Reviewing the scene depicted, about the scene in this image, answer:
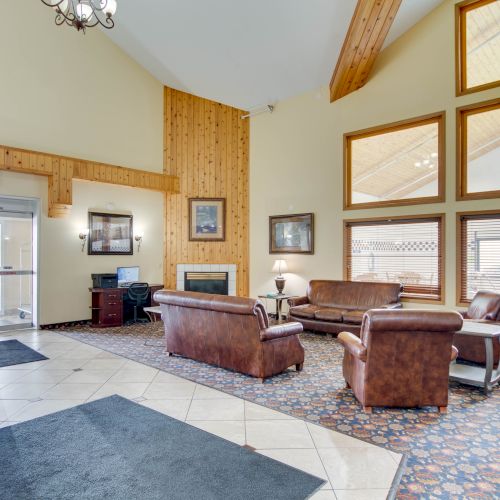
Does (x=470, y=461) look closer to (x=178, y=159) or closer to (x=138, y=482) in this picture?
(x=138, y=482)

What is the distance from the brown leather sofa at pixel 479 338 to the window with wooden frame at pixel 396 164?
1779mm

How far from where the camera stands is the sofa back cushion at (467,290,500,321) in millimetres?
4840

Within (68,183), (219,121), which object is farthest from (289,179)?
(68,183)

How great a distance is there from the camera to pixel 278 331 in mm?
4105

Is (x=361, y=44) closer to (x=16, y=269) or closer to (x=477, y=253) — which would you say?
(x=477, y=253)

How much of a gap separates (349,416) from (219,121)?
735cm

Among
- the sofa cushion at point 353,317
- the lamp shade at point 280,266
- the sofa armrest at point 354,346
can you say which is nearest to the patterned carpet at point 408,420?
the sofa armrest at point 354,346

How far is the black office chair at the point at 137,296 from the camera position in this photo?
743 centimetres

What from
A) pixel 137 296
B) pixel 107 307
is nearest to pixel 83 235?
pixel 107 307

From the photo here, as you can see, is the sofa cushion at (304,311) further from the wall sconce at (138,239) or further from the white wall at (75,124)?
the wall sconce at (138,239)

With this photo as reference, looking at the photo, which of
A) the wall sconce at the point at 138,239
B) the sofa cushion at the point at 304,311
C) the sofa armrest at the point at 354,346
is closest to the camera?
the sofa armrest at the point at 354,346

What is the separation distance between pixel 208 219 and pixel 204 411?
5925mm

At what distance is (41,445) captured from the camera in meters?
2.77

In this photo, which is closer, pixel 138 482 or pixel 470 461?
pixel 138 482
